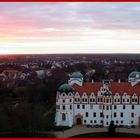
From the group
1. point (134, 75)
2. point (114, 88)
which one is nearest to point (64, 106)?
point (114, 88)

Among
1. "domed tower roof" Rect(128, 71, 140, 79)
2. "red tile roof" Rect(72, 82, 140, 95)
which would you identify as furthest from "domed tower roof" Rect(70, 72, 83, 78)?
"domed tower roof" Rect(128, 71, 140, 79)

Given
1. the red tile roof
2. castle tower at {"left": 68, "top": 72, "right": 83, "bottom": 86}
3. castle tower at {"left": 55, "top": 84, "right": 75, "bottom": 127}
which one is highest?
castle tower at {"left": 68, "top": 72, "right": 83, "bottom": 86}

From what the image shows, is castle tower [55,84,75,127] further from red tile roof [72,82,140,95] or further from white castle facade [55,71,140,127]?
red tile roof [72,82,140,95]

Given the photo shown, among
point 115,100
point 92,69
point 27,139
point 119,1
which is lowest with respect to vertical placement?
point 27,139

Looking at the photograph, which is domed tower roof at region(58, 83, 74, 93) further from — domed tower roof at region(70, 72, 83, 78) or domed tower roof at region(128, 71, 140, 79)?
domed tower roof at region(128, 71, 140, 79)

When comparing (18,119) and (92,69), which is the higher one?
(92,69)

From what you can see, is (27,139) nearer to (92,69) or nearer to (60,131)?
(60,131)

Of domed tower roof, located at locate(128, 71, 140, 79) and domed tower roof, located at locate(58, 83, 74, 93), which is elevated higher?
domed tower roof, located at locate(128, 71, 140, 79)

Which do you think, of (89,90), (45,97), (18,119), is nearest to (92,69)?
(89,90)
